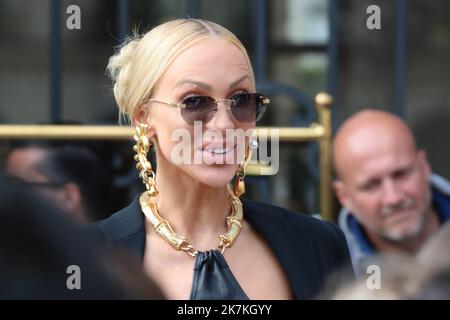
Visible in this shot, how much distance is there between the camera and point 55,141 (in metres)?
2.95

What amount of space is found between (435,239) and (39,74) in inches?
60.4

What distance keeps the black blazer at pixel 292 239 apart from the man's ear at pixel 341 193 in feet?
3.48

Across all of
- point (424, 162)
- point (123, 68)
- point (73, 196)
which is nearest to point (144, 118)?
point (123, 68)

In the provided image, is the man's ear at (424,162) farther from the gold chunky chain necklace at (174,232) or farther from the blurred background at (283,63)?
the gold chunky chain necklace at (174,232)

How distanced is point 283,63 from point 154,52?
5.67 feet

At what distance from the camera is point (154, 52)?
1714 mm

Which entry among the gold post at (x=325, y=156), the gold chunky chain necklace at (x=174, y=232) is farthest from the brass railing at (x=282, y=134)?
the gold chunky chain necklace at (x=174, y=232)

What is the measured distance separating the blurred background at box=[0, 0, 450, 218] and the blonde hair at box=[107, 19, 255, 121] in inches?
48.0

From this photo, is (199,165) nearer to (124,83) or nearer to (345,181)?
(124,83)

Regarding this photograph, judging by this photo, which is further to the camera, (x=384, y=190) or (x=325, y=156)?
(x=325, y=156)

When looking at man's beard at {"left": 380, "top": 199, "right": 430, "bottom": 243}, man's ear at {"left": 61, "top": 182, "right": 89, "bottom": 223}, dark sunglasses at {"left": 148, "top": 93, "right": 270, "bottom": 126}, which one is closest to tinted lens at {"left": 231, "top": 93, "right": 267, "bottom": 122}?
dark sunglasses at {"left": 148, "top": 93, "right": 270, "bottom": 126}

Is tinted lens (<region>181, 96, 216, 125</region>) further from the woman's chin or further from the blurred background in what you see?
the blurred background

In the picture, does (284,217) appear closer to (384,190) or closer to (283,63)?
(384,190)

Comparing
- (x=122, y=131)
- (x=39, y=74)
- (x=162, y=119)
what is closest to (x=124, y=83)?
(x=162, y=119)
